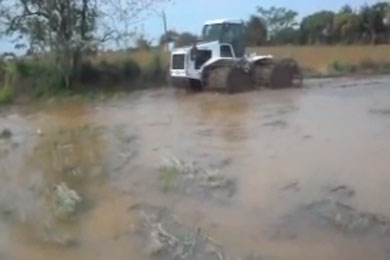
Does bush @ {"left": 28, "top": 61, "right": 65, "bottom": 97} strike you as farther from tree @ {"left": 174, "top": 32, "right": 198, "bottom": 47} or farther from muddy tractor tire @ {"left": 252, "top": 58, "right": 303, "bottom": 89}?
muddy tractor tire @ {"left": 252, "top": 58, "right": 303, "bottom": 89}

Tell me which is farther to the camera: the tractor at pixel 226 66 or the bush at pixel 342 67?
the bush at pixel 342 67

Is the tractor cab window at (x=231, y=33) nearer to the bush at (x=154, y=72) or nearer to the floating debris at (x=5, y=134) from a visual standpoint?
the bush at (x=154, y=72)

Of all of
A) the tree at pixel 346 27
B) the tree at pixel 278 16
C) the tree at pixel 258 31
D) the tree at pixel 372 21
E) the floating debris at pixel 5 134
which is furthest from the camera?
the tree at pixel 278 16

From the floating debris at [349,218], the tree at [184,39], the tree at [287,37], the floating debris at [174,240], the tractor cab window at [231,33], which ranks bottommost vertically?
the floating debris at [174,240]

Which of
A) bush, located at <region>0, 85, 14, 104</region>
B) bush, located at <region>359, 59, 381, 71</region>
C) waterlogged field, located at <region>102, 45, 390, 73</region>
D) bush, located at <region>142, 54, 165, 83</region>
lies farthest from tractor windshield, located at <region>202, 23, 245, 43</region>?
bush, located at <region>359, 59, 381, 71</region>

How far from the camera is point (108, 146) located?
12.8 metres

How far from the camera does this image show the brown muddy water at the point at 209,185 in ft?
22.5

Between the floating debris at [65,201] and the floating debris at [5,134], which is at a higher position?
the floating debris at [65,201]

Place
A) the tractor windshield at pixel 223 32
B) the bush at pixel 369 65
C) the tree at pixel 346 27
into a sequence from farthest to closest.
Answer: the tree at pixel 346 27
the bush at pixel 369 65
the tractor windshield at pixel 223 32

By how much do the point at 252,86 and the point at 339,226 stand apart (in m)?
14.8

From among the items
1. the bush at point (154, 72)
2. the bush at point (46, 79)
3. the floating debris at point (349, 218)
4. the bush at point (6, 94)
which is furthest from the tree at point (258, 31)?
the floating debris at point (349, 218)

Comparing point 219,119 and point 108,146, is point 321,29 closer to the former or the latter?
point 219,119

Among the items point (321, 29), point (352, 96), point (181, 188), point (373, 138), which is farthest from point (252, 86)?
point (321, 29)

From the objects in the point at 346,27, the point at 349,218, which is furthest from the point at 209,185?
the point at 346,27
